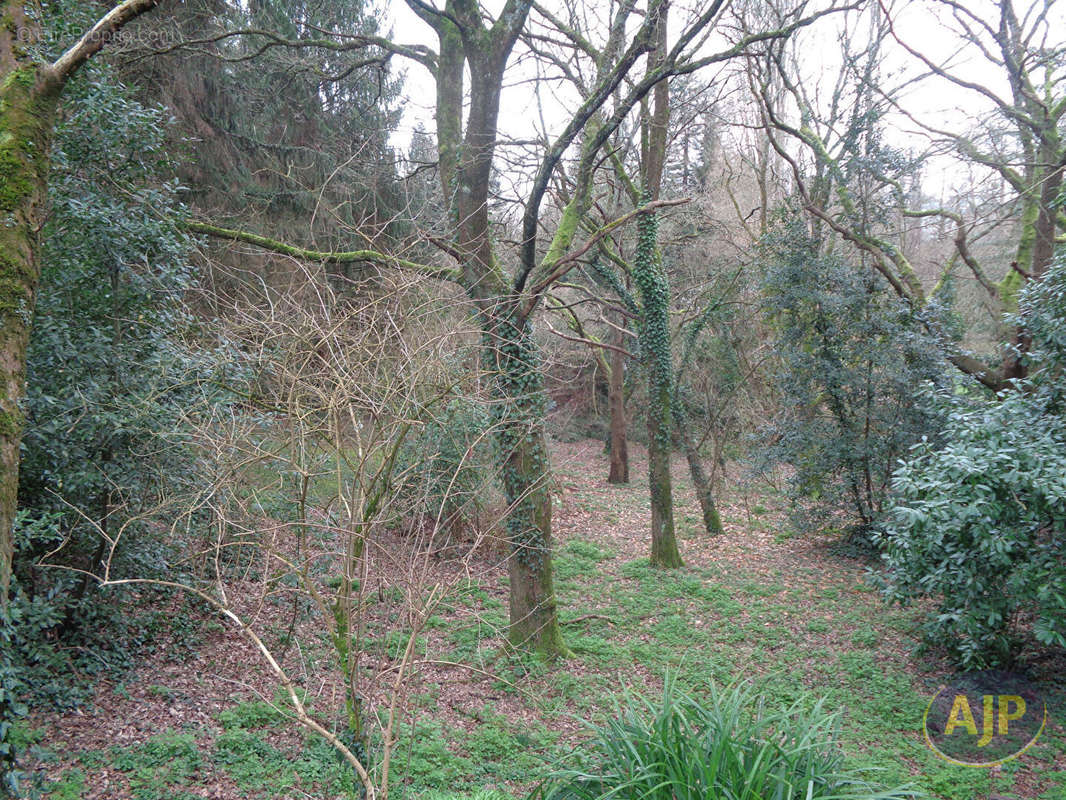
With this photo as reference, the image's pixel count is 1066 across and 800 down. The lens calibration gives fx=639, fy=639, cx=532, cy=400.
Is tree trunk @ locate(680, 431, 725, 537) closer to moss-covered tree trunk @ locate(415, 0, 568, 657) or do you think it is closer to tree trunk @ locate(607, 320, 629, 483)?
tree trunk @ locate(607, 320, 629, 483)

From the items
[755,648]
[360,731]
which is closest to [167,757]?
[360,731]

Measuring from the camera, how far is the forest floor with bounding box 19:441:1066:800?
415cm

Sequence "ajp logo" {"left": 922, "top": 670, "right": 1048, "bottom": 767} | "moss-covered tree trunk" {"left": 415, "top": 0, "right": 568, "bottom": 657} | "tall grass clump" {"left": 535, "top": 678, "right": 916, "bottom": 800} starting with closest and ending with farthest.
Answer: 1. "tall grass clump" {"left": 535, "top": 678, "right": 916, "bottom": 800}
2. "ajp logo" {"left": 922, "top": 670, "right": 1048, "bottom": 767}
3. "moss-covered tree trunk" {"left": 415, "top": 0, "right": 568, "bottom": 657}

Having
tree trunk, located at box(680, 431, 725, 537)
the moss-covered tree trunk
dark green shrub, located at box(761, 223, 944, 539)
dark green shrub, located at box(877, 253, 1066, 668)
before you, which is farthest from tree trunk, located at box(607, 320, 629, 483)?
dark green shrub, located at box(877, 253, 1066, 668)

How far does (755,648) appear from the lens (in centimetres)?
702

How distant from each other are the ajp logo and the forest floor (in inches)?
4.1

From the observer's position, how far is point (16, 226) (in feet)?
11.0

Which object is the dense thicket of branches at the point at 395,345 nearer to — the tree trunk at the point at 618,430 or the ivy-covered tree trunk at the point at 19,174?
the ivy-covered tree trunk at the point at 19,174

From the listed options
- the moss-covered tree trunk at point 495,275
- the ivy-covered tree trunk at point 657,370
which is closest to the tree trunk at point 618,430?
the ivy-covered tree trunk at point 657,370

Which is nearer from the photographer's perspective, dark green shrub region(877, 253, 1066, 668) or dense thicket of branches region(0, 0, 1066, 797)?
dense thicket of branches region(0, 0, 1066, 797)

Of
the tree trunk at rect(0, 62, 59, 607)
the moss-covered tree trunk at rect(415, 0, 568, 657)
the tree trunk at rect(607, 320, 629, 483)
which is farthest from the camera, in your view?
the tree trunk at rect(607, 320, 629, 483)

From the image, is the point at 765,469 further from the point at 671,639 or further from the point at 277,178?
the point at 277,178

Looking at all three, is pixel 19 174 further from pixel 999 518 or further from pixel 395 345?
pixel 999 518

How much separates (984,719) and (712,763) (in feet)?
13.5
